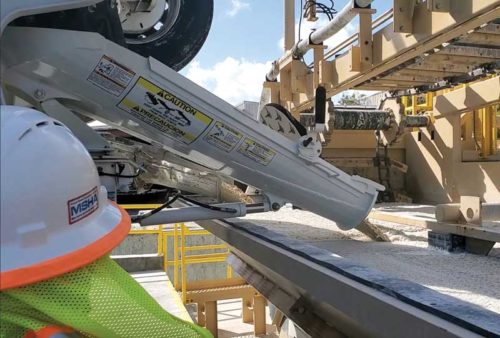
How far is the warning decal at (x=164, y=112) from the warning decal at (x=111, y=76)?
57 millimetres

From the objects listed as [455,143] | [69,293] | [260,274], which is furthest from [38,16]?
[455,143]

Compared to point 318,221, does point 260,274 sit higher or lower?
lower

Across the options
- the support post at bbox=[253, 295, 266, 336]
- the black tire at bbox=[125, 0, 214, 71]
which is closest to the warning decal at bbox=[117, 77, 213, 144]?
the black tire at bbox=[125, 0, 214, 71]

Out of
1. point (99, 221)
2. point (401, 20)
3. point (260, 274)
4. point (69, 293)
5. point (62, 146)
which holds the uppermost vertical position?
point (401, 20)

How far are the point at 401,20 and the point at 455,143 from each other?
276 centimetres

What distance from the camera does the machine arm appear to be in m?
2.38

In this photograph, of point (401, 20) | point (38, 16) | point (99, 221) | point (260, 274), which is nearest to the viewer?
point (99, 221)

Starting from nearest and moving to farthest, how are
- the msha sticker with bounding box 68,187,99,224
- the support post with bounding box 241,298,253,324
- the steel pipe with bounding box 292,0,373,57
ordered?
the msha sticker with bounding box 68,187,99,224
the steel pipe with bounding box 292,0,373,57
the support post with bounding box 241,298,253,324

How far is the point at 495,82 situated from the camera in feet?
15.1

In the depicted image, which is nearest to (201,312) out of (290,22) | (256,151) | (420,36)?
(290,22)

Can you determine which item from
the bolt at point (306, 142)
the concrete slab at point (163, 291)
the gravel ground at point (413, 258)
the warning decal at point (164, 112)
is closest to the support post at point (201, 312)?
the concrete slab at point (163, 291)

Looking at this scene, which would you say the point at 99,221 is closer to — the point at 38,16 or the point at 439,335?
the point at 439,335

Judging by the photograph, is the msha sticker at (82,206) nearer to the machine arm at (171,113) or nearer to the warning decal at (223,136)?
the machine arm at (171,113)

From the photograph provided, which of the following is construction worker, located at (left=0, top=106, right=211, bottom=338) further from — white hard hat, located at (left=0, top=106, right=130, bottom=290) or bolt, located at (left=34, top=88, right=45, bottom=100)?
bolt, located at (left=34, top=88, right=45, bottom=100)
